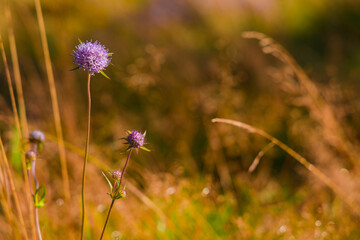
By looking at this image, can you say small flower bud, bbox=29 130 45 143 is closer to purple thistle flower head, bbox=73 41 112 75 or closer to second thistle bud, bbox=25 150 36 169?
second thistle bud, bbox=25 150 36 169

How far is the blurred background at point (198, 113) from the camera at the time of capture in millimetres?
1604

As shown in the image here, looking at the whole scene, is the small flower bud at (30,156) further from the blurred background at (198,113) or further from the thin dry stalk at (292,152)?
the thin dry stalk at (292,152)

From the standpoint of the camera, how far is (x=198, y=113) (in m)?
2.83

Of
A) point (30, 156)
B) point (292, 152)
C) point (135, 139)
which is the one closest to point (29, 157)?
point (30, 156)

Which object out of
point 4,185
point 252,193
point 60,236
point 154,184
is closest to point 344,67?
point 252,193

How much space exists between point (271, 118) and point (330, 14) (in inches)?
81.3

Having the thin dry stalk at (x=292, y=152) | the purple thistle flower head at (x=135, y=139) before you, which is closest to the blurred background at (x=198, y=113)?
the purple thistle flower head at (x=135, y=139)

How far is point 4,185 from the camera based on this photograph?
2.97 feet

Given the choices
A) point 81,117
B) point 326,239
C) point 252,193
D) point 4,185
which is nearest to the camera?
point 4,185

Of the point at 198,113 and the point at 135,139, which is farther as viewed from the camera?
the point at 198,113

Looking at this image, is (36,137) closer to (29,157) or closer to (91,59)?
(29,157)

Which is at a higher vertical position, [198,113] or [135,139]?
[198,113]

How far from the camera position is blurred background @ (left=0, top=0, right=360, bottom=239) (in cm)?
160

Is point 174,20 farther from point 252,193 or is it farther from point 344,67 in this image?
point 252,193
